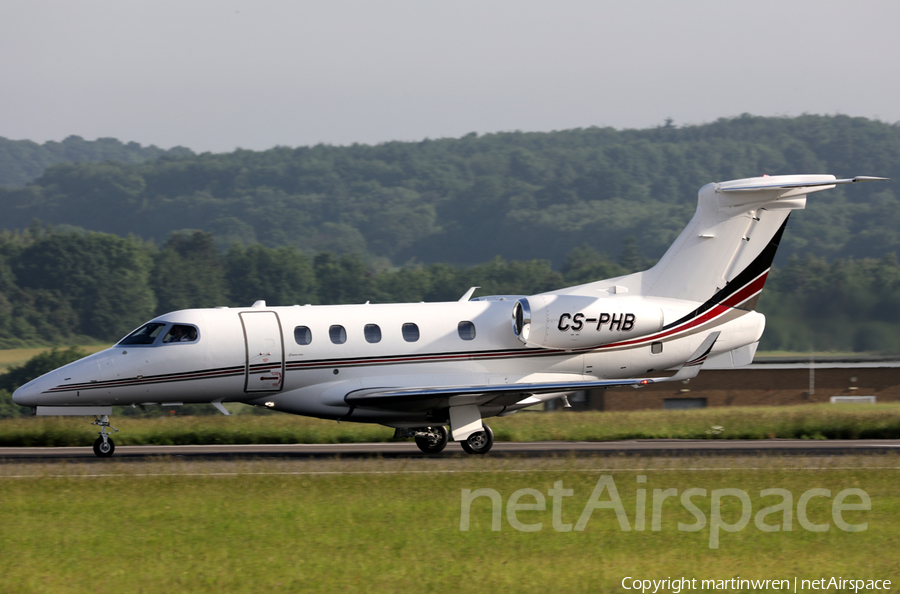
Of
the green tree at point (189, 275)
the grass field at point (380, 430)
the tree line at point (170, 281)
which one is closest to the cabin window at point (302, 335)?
the grass field at point (380, 430)

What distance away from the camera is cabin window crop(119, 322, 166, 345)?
71.5 ft

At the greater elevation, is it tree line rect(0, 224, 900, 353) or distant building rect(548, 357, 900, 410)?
tree line rect(0, 224, 900, 353)

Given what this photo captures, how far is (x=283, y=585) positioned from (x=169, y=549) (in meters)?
2.22

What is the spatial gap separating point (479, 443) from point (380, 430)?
687 centimetres

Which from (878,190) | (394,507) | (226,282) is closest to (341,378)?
(394,507)

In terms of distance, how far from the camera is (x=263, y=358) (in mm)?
21844

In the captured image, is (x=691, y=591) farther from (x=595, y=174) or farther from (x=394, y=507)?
(x=595, y=174)

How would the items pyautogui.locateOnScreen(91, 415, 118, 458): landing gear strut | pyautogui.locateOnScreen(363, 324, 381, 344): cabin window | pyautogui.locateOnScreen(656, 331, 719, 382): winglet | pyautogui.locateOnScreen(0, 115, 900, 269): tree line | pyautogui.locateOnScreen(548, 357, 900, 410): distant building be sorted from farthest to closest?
pyautogui.locateOnScreen(0, 115, 900, 269): tree line < pyautogui.locateOnScreen(548, 357, 900, 410): distant building < pyautogui.locateOnScreen(656, 331, 719, 382): winglet < pyautogui.locateOnScreen(363, 324, 381, 344): cabin window < pyautogui.locateOnScreen(91, 415, 118, 458): landing gear strut

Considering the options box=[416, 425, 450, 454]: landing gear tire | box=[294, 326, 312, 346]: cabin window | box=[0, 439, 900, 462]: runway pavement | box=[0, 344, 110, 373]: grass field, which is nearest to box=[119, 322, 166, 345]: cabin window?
box=[0, 439, 900, 462]: runway pavement

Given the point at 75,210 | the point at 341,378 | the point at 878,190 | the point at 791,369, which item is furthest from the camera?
the point at 75,210

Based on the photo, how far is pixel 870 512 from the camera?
14.7m

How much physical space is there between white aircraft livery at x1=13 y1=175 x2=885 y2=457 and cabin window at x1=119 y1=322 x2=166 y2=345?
0.11 feet

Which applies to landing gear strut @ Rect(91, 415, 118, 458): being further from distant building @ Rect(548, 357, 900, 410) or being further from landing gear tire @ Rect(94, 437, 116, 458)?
distant building @ Rect(548, 357, 900, 410)

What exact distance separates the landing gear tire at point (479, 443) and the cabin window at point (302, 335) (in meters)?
3.89
